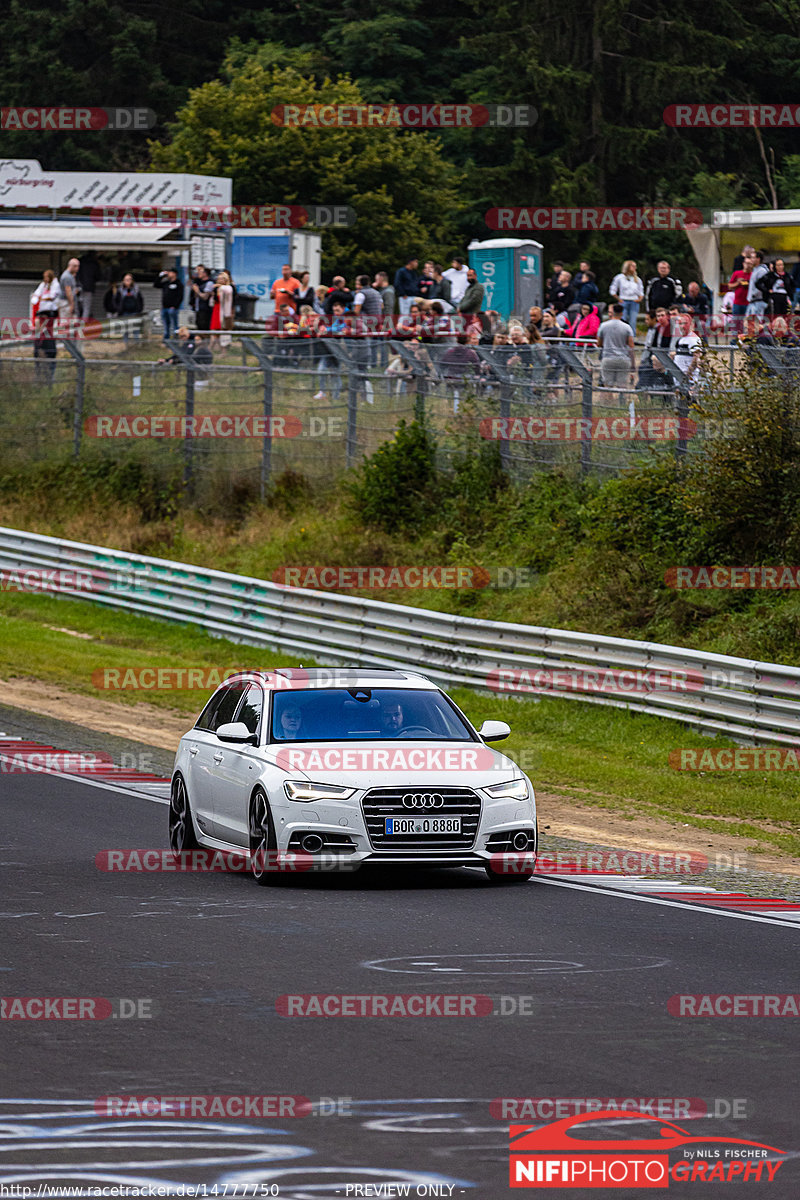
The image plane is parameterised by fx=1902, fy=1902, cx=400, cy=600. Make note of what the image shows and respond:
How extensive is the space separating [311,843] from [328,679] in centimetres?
186

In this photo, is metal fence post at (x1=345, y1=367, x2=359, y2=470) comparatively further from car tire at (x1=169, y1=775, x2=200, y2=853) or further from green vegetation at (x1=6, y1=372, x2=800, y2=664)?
car tire at (x1=169, y1=775, x2=200, y2=853)

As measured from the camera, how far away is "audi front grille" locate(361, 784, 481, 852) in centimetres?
1251

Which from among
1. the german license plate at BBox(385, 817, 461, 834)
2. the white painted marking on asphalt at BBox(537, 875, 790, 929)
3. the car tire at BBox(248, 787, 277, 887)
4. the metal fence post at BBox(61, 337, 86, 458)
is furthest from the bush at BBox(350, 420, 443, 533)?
the german license plate at BBox(385, 817, 461, 834)

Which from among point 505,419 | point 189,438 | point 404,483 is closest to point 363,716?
point 505,419

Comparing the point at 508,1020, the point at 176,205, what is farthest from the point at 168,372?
the point at 508,1020

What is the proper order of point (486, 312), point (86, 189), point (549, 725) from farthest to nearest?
point (86, 189), point (486, 312), point (549, 725)

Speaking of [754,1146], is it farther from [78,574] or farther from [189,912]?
[78,574]

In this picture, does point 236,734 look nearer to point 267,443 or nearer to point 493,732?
point 493,732

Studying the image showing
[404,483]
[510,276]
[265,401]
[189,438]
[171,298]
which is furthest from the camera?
[510,276]

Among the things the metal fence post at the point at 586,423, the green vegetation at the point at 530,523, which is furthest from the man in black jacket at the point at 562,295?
the metal fence post at the point at 586,423

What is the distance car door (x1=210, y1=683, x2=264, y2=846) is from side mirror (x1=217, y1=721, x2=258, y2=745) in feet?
0.23

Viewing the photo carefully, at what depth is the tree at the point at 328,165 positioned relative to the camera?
200ft

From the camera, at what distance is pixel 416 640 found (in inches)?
974

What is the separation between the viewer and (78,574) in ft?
104
